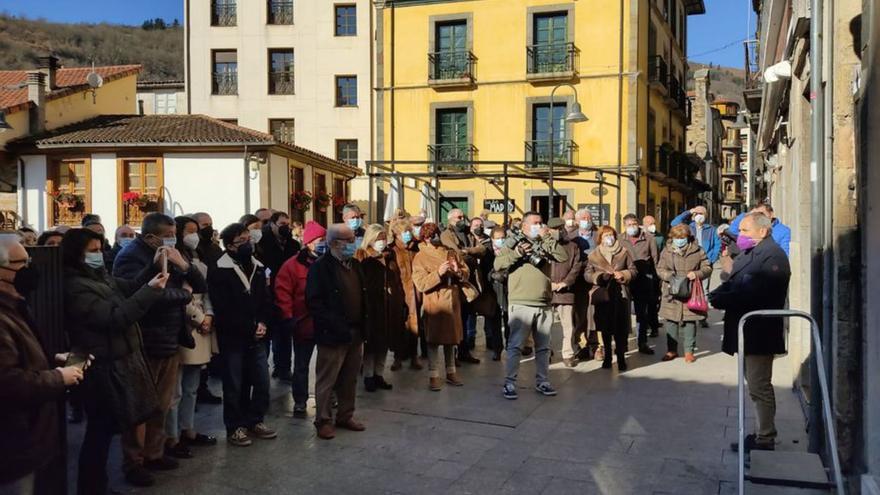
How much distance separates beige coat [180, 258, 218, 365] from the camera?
18.3ft

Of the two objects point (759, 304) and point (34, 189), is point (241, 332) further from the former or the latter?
point (34, 189)

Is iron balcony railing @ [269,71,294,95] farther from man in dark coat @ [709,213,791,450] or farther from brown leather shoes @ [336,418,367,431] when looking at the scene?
man in dark coat @ [709,213,791,450]

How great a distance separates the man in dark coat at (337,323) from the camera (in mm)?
6020

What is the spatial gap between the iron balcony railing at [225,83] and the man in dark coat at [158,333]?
98.3 ft

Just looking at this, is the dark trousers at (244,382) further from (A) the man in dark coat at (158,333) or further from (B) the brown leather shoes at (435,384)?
(B) the brown leather shoes at (435,384)

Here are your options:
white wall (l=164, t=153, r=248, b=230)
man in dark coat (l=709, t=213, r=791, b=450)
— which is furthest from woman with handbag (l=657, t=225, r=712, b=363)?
white wall (l=164, t=153, r=248, b=230)

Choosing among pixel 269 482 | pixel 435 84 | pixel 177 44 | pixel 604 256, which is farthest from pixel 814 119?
pixel 177 44

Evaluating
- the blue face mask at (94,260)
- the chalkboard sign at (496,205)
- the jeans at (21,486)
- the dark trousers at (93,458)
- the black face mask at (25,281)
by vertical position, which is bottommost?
the dark trousers at (93,458)

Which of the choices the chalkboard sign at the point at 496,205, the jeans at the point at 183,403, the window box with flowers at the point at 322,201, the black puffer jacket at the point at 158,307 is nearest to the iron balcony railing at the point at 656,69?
the chalkboard sign at the point at 496,205

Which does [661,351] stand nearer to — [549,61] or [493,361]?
[493,361]

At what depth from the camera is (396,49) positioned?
26047mm

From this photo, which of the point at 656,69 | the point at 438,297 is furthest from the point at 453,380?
the point at 656,69

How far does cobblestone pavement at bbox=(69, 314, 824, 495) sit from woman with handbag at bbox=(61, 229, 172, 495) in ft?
1.72

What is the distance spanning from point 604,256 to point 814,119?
3889mm
